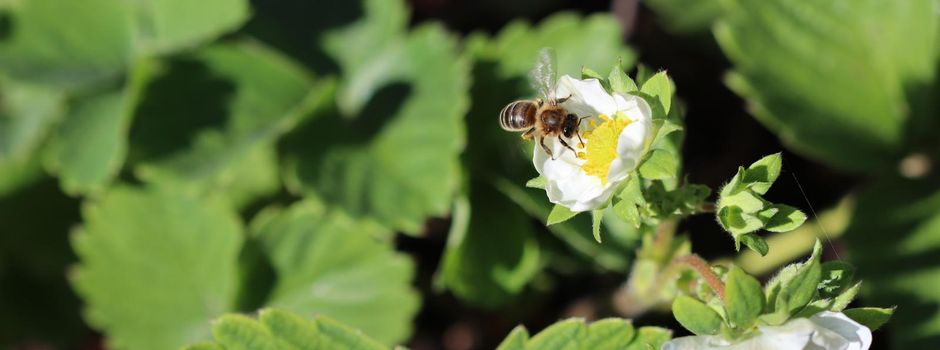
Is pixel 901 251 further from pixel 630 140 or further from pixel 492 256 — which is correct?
pixel 630 140

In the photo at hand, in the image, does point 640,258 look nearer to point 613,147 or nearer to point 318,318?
point 613,147

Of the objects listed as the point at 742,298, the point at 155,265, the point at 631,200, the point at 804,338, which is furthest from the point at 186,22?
the point at 804,338

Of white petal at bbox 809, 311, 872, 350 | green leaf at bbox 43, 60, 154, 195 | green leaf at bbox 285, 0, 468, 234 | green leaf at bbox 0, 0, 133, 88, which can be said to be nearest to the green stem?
green leaf at bbox 285, 0, 468, 234

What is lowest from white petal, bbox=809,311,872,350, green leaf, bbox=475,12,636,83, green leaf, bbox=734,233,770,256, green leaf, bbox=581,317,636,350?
white petal, bbox=809,311,872,350

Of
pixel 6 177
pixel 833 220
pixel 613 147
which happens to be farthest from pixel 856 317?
pixel 6 177

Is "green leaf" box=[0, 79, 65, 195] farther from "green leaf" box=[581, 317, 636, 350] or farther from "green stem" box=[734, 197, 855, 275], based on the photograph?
"green stem" box=[734, 197, 855, 275]

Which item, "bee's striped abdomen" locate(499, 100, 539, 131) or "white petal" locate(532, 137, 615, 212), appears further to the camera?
"bee's striped abdomen" locate(499, 100, 539, 131)
